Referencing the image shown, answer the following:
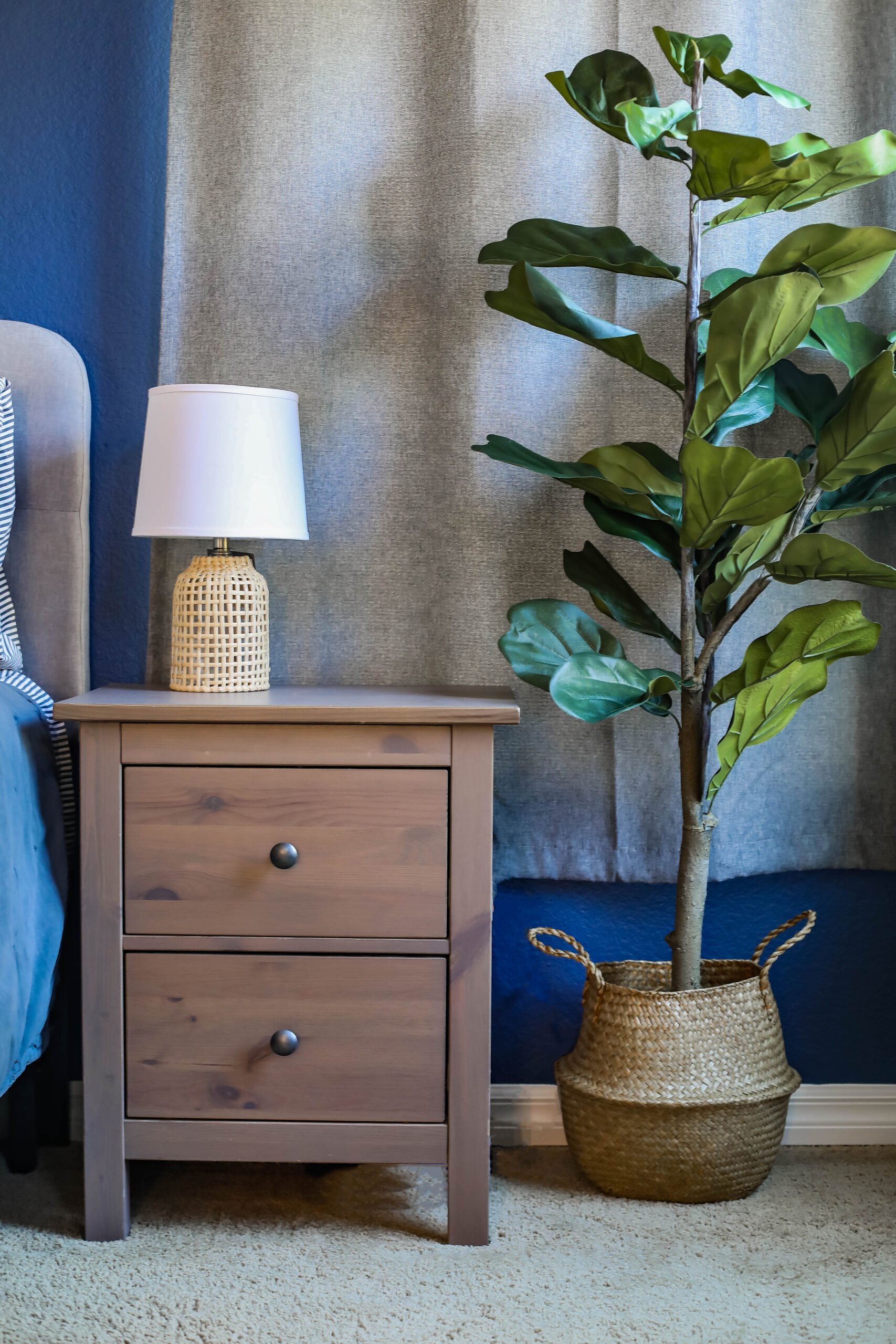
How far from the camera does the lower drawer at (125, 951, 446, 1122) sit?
1416 millimetres

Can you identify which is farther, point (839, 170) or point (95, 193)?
point (95, 193)

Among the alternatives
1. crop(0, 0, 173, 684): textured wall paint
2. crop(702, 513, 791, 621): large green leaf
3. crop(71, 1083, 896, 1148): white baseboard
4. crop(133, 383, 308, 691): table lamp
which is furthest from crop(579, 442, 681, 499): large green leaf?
crop(71, 1083, 896, 1148): white baseboard

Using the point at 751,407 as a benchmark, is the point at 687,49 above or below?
above

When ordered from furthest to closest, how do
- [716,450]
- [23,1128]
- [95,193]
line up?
[95,193], [23,1128], [716,450]

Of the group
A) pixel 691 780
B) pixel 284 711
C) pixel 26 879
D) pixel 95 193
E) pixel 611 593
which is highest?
pixel 95 193

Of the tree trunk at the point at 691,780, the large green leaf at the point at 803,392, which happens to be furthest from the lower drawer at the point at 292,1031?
the large green leaf at the point at 803,392

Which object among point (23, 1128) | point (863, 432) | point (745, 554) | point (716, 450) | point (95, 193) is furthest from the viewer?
point (95, 193)

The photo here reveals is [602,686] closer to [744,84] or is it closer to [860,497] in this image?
[860,497]

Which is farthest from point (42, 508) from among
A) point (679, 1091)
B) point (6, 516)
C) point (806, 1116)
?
point (806, 1116)

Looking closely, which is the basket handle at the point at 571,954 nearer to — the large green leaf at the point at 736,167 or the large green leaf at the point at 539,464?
the large green leaf at the point at 539,464

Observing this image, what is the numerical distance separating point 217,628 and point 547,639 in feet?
1.51

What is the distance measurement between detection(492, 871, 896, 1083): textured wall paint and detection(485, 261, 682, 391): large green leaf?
0.82 m

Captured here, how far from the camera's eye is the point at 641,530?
152 centimetres

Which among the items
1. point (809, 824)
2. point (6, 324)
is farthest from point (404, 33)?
point (809, 824)
